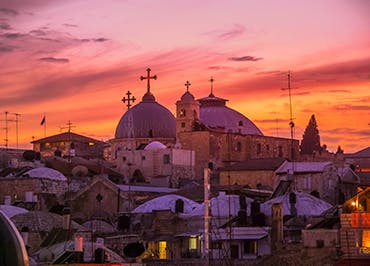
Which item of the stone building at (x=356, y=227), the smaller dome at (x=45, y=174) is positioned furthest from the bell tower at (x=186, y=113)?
the stone building at (x=356, y=227)

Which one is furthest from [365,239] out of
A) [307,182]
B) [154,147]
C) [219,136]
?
[219,136]

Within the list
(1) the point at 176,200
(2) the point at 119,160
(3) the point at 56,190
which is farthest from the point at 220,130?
(1) the point at 176,200

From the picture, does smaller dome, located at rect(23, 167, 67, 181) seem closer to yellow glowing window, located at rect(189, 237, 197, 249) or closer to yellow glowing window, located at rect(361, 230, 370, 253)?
yellow glowing window, located at rect(189, 237, 197, 249)

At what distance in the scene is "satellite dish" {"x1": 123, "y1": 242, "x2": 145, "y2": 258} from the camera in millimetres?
43156

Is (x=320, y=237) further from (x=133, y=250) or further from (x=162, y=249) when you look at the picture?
(x=162, y=249)

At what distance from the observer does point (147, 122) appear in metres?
94.8

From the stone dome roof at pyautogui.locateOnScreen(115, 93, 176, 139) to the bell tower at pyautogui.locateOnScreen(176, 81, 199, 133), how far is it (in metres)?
4.60

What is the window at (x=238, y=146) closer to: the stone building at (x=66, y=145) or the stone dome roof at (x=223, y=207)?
the stone building at (x=66, y=145)

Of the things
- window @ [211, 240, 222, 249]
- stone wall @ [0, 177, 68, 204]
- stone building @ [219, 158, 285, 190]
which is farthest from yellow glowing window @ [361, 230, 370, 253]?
stone building @ [219, 158, 285, 190]

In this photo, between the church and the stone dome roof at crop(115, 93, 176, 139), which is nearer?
the church

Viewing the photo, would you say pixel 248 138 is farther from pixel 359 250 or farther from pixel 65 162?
pixel 359 250

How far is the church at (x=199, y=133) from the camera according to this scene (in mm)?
86000

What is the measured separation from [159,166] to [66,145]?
24605 millimetres

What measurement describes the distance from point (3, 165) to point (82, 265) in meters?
63.3
